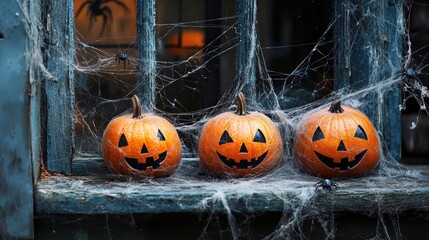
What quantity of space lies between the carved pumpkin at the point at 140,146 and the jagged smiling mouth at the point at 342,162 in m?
0.79

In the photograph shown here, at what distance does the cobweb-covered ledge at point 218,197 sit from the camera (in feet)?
10.3

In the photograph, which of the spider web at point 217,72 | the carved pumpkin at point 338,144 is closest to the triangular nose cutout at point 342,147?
the carved pumpkin at point 338,144

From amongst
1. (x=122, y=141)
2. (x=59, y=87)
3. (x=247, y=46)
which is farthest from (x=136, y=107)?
(x=247, y=46)

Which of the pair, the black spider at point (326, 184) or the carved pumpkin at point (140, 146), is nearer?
the black spider at point (326, 184)

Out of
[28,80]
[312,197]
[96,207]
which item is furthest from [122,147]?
[312,197]

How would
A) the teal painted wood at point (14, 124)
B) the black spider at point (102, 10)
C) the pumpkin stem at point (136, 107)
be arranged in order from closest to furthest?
the teal painted wood at point (14, 124) → the pumpkin stem at point (136, 107) → the black spider at point (102, 10)

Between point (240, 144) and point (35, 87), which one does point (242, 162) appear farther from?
point (35, 87)

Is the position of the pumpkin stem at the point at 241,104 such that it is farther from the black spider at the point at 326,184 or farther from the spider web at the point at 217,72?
the black spider at the point at 326,184

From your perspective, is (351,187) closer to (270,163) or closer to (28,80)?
(270,163)

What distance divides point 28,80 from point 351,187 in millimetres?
1743

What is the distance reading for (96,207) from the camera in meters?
3.14

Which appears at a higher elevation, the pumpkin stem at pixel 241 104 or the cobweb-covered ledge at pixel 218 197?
the pumpkin stem at pixel 241 104

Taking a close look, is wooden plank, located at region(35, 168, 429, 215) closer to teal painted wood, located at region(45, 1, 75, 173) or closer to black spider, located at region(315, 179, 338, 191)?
black spider, located at region(315, 179, 338, 191)

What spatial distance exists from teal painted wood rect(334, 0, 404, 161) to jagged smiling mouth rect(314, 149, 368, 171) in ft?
1.33
